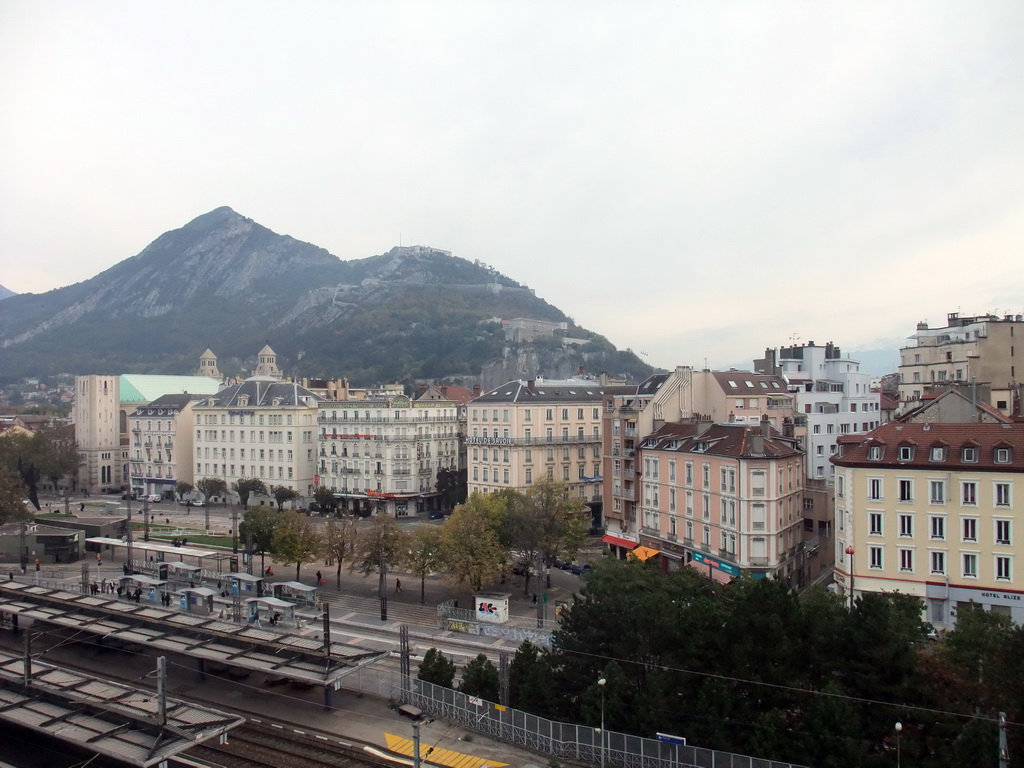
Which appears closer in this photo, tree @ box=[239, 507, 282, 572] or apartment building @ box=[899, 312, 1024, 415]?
tree @ box=[239, 507, 282, 572]

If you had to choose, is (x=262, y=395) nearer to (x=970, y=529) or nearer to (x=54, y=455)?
(x=54, y=455)

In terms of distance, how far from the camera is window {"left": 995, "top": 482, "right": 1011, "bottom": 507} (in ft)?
107

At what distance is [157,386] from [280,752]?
105 m

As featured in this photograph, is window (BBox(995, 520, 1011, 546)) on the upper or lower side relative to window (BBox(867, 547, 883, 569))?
upper

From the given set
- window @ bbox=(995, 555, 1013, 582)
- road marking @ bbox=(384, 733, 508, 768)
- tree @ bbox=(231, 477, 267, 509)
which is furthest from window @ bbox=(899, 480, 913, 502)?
tree @ bbox=(231, 477, 267, 509)

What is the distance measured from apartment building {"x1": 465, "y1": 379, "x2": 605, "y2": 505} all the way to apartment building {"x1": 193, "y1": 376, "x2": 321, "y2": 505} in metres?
21.0

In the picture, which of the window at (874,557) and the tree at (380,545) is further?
the tree at (380,545)

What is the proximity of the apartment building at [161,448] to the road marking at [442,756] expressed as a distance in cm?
7223

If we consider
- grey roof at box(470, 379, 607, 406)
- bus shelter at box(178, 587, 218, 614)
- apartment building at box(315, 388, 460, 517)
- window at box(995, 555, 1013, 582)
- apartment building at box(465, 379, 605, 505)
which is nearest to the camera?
window at box(995, 555, 1013, 582)

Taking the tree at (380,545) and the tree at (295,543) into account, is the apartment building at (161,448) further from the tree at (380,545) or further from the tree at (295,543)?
the tree at (380,545)

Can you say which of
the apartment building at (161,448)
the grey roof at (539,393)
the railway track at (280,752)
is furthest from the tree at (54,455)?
the railway track at (280,752)

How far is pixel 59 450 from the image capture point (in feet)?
297

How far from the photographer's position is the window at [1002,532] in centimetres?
3250

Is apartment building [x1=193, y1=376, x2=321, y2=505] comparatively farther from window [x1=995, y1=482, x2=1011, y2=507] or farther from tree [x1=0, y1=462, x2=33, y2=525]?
window [x1=995, y1=482, x2=1011, y2=507]
